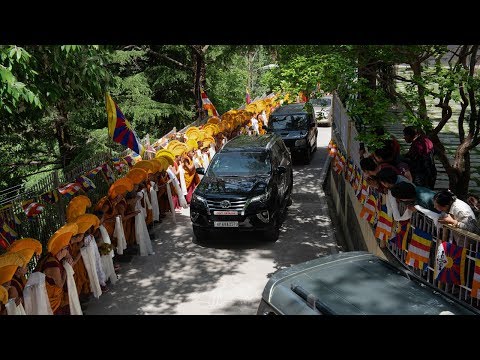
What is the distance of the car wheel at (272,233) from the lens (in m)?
10.4

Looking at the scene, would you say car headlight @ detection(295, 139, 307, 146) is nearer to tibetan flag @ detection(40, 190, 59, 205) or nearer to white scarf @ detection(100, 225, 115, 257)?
tibetan flag @ detection(40, 190, 59, 205)

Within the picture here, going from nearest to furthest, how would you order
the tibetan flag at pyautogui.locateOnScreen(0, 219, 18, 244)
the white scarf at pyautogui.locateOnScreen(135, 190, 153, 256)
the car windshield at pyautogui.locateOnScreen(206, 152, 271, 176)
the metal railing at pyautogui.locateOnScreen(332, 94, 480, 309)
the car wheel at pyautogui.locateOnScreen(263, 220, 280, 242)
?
the metal railing at pyautogui.locateOnScreen(332, 94, 480, 309) < the tibetan flag at pyautogui.locateOnScreen(0, 219, 18, 244) < the white scarf at pyautogui.locateOnScreen(135, 190, 153, 256) < the car wheel at pyautogui.locateOnScreen(263, 220, 280, 242) < the car windshield at pyautogui.locateOnScreen(206, 152, 271, 176)

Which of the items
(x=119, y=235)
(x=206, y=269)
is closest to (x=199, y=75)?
(x=119, y=235)

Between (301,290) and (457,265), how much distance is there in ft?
6.79

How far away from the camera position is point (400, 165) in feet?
25.4

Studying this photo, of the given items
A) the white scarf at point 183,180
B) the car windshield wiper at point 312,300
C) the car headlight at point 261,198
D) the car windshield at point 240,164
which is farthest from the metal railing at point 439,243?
the white scarf at point 183,180

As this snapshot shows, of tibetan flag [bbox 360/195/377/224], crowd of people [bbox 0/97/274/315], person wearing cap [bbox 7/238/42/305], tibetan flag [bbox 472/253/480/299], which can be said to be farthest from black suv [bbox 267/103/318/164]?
tibetan flag [bbox 472/253/480/299]

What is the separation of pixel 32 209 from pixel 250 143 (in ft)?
17.9

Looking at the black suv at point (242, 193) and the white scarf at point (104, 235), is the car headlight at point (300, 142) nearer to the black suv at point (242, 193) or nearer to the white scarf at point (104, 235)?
the black suv at point (242, 193)

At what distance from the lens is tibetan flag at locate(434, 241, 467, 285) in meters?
5.29

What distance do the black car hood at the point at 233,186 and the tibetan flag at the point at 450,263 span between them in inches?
199

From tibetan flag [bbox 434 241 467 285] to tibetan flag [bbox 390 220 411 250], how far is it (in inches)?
36.0

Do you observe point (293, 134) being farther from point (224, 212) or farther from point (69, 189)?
point (69, 189)

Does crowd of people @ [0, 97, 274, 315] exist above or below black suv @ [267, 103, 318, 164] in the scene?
below
